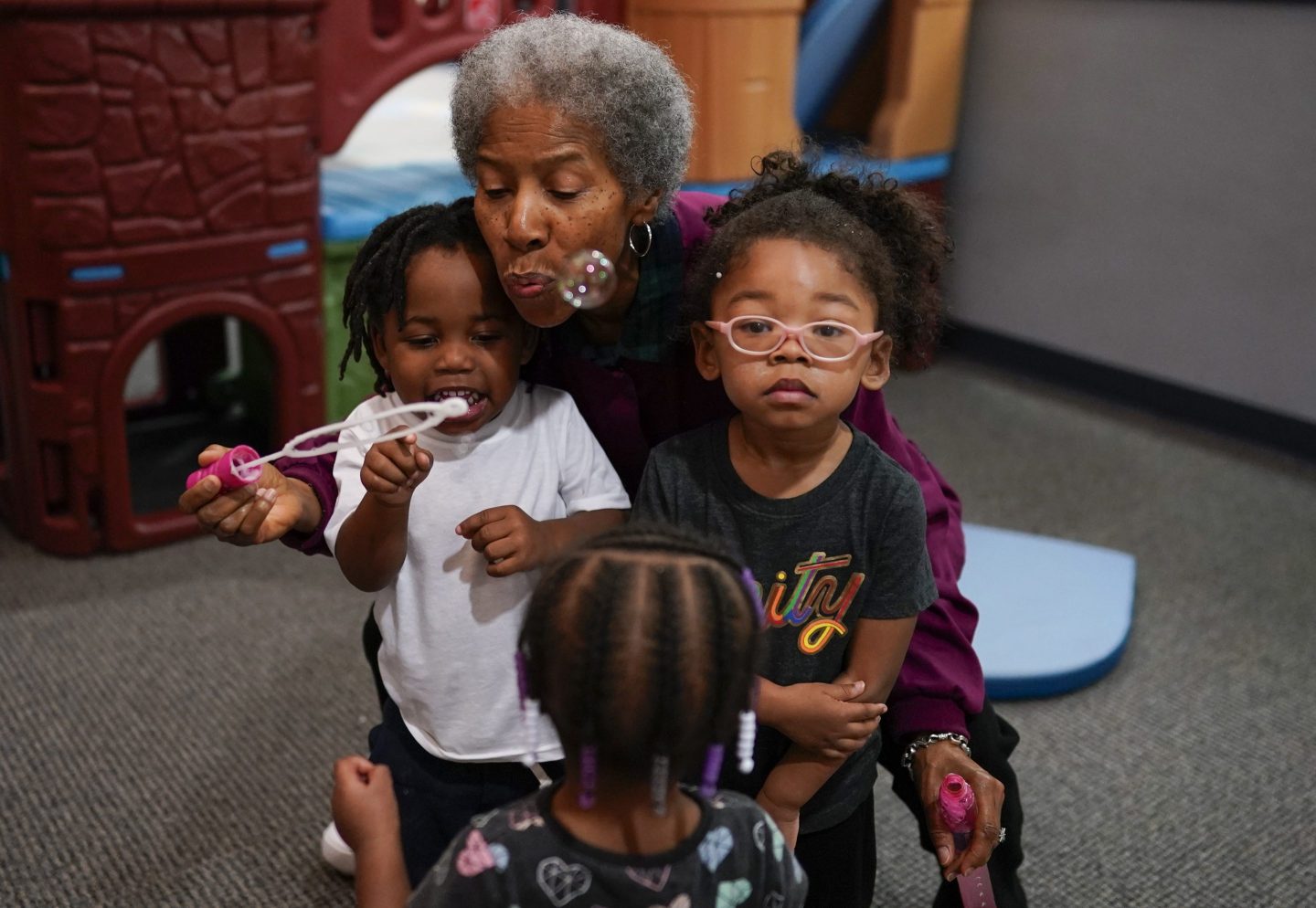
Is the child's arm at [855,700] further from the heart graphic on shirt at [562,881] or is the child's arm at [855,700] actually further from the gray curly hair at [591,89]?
the gray curly hair at [591,89]

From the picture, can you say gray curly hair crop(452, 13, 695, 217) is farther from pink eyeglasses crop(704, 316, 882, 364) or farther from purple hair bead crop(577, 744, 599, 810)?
purple hair bead crop(577, 744, 599, 810)

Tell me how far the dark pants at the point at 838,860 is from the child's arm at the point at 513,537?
1.18 ft

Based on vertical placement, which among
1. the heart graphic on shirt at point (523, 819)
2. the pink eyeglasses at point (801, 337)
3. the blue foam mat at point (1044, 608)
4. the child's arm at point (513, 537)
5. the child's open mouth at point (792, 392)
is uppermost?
the pink eyeglasses at point (801, 337)

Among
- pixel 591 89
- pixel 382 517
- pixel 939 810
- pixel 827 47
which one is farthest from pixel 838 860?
pixel 827 47

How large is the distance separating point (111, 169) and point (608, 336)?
1283 mm

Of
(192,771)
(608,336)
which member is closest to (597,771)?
(608,336)

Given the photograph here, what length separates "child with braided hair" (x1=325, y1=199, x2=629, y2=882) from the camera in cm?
115

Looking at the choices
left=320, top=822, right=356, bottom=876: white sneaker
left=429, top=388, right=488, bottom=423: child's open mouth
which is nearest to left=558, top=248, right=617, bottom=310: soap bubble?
left=429, top=388, right=488, bottom=423: child's open mouth

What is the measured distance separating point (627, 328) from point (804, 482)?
0.30 m

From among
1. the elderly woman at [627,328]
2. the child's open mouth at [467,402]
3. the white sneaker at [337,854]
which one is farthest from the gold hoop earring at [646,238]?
the white sneaker at [337,854]

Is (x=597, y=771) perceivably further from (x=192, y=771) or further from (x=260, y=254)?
(x=260, y=254)

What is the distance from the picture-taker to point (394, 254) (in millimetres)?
1160

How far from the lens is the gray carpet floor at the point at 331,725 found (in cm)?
160

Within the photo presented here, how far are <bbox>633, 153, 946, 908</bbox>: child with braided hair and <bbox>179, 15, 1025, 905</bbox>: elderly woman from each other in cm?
4
